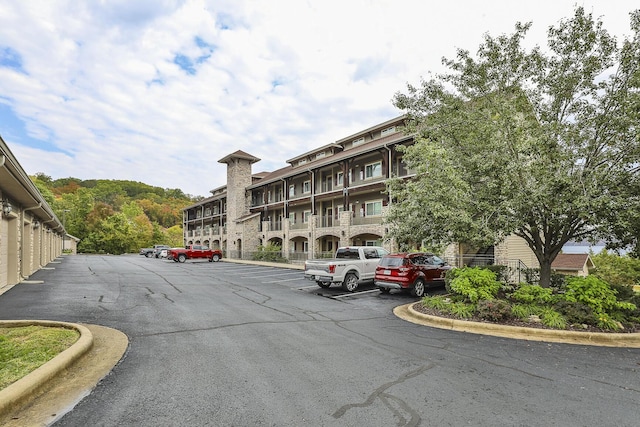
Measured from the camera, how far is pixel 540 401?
167 inches

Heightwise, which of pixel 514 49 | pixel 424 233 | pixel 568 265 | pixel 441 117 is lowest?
pixel 568 265

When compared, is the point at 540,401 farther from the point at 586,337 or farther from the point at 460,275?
the point at 460,275

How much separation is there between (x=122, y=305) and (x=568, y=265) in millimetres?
29384

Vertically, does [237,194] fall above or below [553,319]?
above

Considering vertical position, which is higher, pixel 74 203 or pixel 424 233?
pixel 74 203

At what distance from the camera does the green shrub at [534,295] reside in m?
8.72

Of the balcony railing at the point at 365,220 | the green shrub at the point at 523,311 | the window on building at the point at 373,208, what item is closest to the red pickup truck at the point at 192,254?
the balcony railing at the point at 365,220

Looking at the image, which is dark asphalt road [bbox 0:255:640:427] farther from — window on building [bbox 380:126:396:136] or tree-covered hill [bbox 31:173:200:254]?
tree-covered hill [bbox 31:173:200:254]

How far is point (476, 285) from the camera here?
9227 mm

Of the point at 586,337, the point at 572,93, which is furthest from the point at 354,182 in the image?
the point at 586,337

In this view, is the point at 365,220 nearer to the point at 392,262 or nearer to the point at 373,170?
Result: the point at 373,170

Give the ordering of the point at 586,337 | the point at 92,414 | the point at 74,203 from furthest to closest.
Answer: the point at 74,203, the point at 586,337, the point at 92,414

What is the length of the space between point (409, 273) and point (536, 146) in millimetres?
5936

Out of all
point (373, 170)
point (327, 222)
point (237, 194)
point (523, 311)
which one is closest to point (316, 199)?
point (327, 222)
